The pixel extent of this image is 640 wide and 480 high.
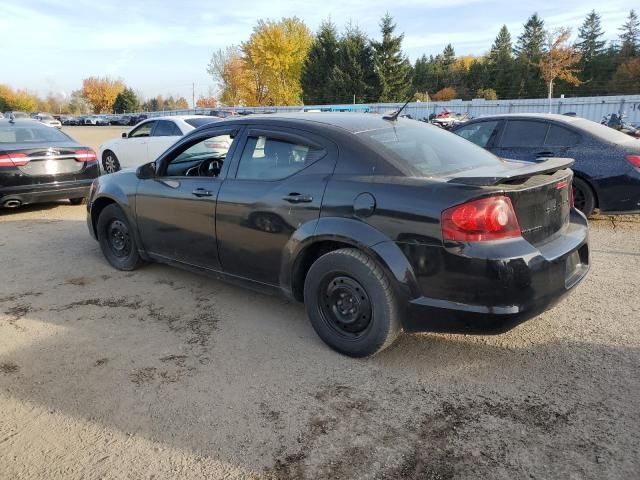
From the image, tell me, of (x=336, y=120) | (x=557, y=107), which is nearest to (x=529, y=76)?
(x=557, y=107)

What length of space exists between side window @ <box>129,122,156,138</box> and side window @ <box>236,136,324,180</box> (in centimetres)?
828

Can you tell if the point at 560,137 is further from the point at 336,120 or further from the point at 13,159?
the point at 13,159

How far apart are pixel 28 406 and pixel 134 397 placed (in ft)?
1.93

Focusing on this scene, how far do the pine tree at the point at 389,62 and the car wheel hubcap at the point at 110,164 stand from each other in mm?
43694

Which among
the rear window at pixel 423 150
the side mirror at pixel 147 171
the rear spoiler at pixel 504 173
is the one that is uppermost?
the rear window at pixel 423 150

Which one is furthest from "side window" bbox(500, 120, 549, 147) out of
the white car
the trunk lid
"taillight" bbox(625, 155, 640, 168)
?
the white car

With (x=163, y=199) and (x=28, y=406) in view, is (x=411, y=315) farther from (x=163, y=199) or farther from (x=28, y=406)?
(x=163, y=199)

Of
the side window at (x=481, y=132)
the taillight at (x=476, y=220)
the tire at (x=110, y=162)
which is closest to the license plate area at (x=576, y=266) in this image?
Result: the taillight at (x=476, y=220)

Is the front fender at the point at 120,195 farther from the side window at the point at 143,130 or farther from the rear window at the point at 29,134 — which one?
the side window at the point at 143,130

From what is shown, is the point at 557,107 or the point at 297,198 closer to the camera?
the point at 297,198

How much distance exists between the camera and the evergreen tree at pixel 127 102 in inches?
3767

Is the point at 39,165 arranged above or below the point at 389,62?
below

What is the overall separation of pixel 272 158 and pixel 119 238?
2.41 m

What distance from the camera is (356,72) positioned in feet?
171
